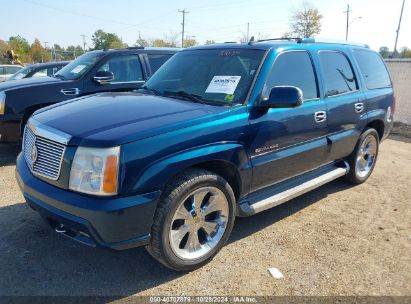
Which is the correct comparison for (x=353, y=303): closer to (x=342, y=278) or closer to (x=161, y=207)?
(x=342, y=278)

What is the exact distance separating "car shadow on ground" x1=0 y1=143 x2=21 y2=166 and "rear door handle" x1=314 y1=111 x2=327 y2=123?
4823 mm

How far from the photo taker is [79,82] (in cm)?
657

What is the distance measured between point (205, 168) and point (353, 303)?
1.57 meters

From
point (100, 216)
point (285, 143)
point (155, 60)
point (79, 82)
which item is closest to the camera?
point (100, 216)

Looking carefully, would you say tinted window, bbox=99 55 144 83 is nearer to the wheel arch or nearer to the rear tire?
the rear tire

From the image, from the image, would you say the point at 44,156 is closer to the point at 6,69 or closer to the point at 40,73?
the point at 40,73

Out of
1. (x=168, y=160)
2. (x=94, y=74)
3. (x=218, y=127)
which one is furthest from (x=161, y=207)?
(x=94, y=74)

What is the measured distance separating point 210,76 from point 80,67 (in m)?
3.89

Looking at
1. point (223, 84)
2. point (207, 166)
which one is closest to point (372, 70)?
point (223, 84)

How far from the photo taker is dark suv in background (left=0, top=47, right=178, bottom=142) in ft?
19.3

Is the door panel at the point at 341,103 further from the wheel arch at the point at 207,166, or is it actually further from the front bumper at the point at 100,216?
the front bumper at the point at 100,216

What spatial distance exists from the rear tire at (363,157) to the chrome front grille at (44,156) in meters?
3.91

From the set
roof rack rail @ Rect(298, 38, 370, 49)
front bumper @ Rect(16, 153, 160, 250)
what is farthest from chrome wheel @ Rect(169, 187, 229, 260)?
roof rack rail @ Rect(298, 38, 370, 49)

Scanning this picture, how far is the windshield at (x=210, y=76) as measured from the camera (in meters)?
3.55
